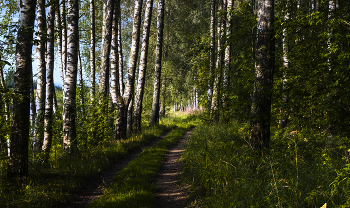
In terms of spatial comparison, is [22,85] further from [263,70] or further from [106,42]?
[106,42]

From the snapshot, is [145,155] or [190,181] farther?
[145,155]

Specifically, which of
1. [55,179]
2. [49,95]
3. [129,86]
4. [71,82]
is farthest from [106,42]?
[55,179]

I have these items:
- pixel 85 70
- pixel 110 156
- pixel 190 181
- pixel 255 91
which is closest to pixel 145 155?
pixel 110 156

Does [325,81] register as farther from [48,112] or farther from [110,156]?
[48,112]

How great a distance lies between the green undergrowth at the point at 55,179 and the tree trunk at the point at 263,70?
4.45 meters

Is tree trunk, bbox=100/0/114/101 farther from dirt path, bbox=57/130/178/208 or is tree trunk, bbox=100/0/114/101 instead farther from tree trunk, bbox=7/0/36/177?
tree trunk, bbox=7/0/36/177

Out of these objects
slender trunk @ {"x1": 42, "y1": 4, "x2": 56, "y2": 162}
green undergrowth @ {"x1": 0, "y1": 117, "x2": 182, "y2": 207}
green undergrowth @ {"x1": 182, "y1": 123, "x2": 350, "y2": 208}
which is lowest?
green undergrowth @ {"x1": 0, "y1": 117, "x2": 182, "y2": 207}

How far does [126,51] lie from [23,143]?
2638cm

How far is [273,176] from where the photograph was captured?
3012mm

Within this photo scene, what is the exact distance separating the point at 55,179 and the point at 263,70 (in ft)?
18.0

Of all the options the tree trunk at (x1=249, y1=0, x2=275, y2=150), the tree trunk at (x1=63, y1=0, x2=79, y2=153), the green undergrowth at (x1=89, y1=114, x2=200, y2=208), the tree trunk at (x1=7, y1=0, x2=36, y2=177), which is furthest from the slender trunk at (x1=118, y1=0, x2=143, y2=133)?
the tree trunk at (x1=249, y1=0, x2=275, y2=150)

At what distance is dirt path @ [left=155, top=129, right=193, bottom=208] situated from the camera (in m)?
5.01

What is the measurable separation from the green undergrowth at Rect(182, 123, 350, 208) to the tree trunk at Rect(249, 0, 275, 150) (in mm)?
493

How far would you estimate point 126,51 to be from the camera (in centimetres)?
3022
